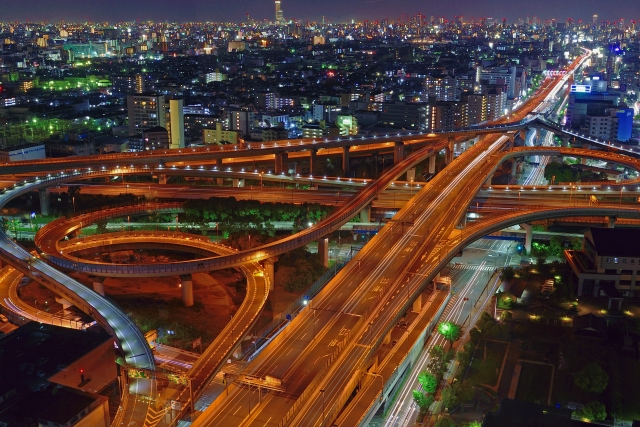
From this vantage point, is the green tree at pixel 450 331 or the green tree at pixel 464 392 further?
the green tree at pixel 450 331

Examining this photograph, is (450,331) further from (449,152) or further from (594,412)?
(449,152)

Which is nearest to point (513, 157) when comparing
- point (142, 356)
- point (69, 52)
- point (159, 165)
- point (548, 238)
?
point (548, 238)

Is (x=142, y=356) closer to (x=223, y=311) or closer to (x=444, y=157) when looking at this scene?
(x=223, y=311)

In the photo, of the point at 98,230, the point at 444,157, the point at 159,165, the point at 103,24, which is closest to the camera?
the point at 98,230

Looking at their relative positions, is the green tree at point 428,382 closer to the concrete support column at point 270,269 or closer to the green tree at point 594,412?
the green tree at point 594,412

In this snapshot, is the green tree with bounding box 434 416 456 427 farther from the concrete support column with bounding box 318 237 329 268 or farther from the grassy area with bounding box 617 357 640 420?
the concrete support column with bounding box 318 237 329 268

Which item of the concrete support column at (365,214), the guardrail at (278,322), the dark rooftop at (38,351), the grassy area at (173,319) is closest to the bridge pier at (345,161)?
the concrete support column at (365,214)

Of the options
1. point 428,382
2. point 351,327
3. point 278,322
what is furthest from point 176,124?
point 428,382

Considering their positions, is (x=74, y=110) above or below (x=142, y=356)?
above
